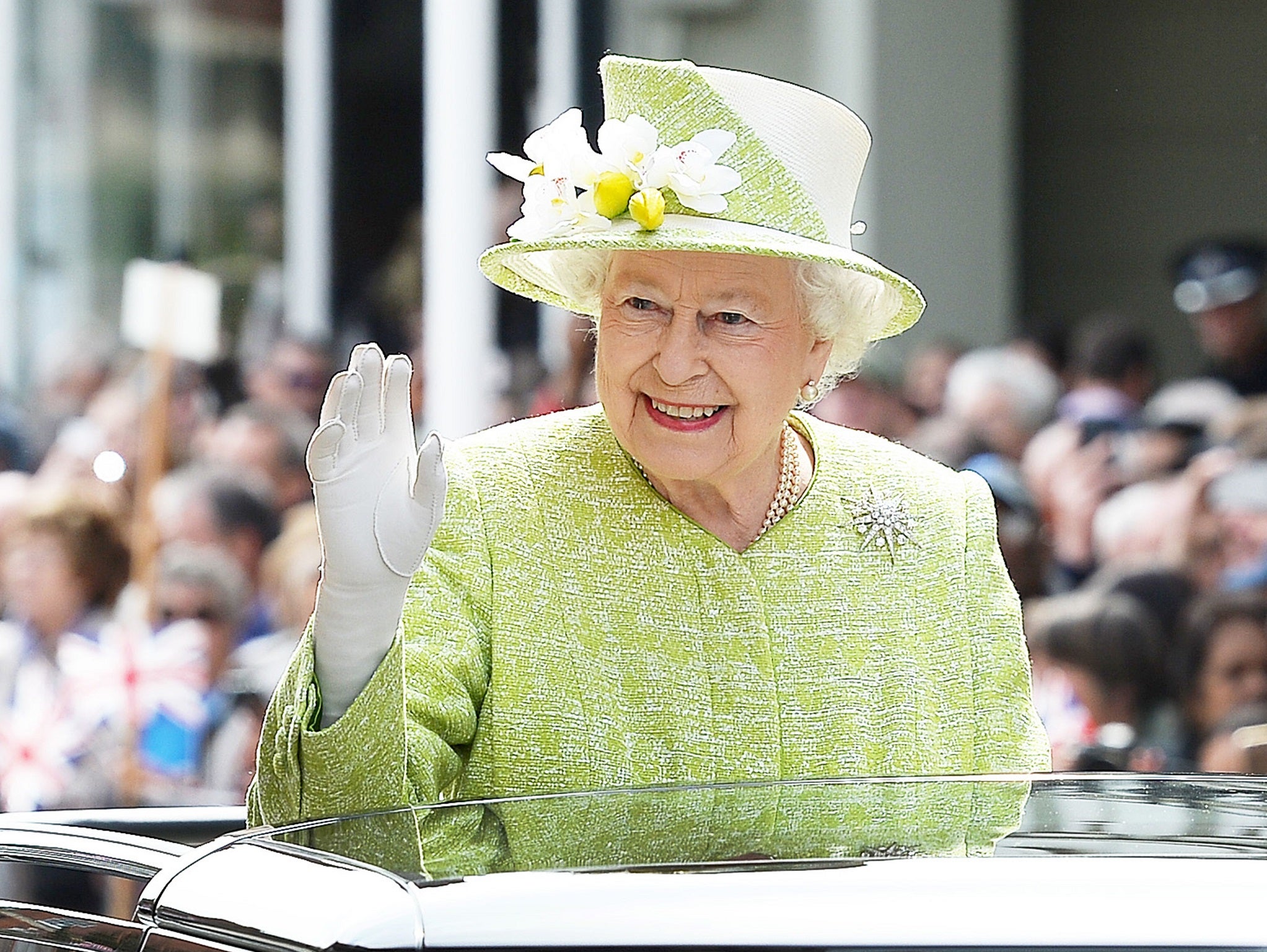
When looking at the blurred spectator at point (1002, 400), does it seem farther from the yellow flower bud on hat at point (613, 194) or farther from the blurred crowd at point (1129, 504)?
the yellow flower bud on hat at point (613, 194)

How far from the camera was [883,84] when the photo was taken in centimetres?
820

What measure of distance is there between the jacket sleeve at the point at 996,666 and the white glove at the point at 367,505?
70cm

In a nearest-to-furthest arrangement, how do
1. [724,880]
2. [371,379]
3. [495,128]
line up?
[724,880] < [371,379] < [495,128]

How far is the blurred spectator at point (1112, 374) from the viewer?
6.45m

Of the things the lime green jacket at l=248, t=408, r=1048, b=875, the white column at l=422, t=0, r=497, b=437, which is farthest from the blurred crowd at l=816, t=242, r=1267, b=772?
the lime green jacket at l=248, t=408, r=1048, b=875

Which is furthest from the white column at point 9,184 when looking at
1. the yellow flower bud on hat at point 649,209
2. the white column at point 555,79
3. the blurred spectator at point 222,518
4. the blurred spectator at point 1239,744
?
the yellow flower bud on hat at point 649,209

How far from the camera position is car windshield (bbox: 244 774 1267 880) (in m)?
1.30

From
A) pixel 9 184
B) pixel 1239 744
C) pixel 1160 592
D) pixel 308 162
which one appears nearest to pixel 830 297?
pixel 1239 744

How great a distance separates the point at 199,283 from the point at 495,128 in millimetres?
2027

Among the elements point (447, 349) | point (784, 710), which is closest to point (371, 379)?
point (784, 710)

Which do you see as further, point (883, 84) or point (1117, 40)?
point (1117, 40)

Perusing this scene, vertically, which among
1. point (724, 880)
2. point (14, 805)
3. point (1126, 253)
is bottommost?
point (14, 805)

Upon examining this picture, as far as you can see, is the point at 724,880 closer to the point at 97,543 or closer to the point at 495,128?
the point at 97,543

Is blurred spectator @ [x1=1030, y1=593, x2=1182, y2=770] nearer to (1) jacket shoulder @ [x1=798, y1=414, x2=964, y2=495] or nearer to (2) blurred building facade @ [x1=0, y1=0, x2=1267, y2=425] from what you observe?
(1) jacket shoulder @ [x1=798, y1=414, x2=964, y2=495]
